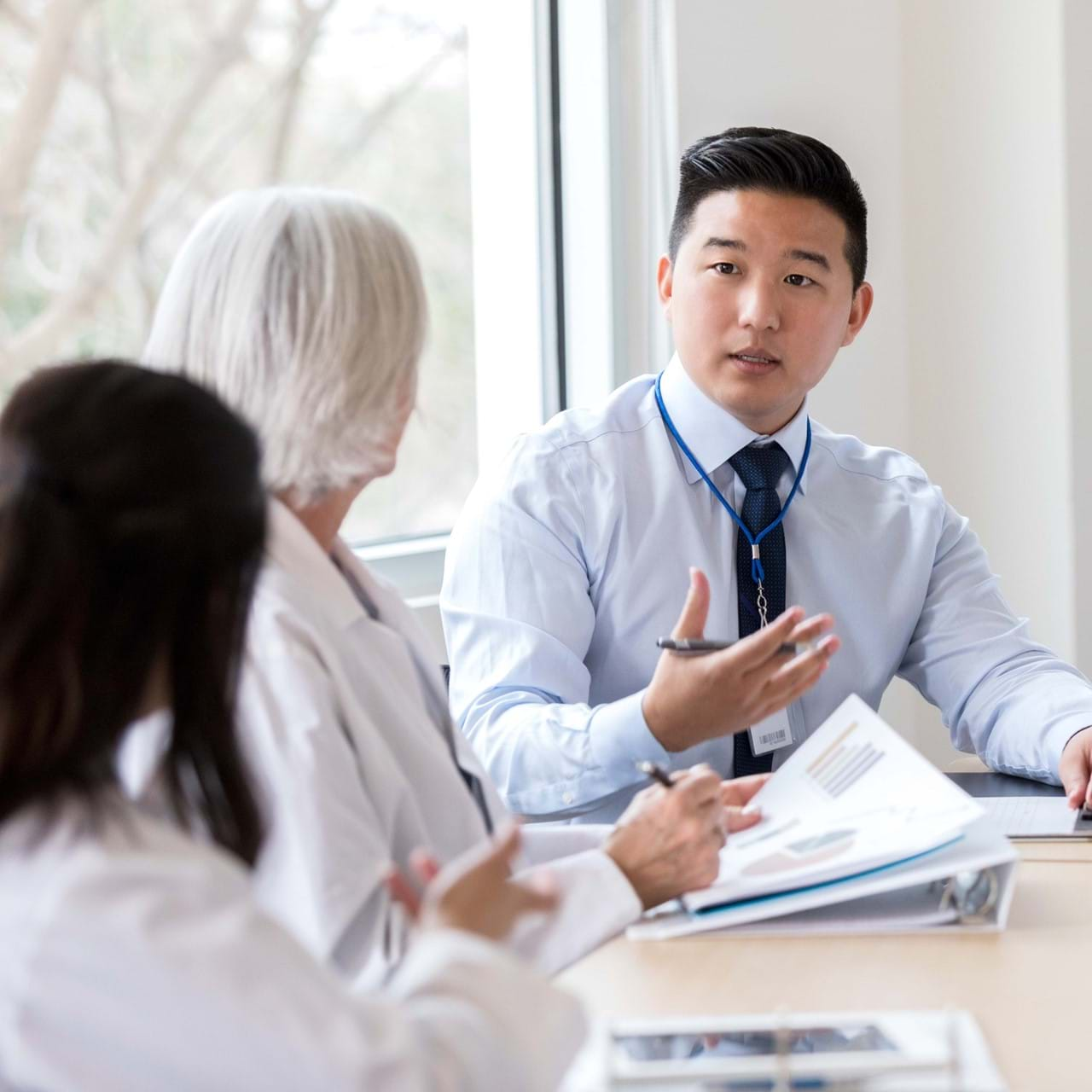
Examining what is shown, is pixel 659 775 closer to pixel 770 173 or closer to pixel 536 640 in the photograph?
pixel 536 640

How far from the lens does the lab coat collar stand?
1.23 meters

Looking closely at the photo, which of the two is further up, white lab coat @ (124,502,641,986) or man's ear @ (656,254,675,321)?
man's ear @ (656,254,675,321)

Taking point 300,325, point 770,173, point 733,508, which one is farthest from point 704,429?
point 300,325

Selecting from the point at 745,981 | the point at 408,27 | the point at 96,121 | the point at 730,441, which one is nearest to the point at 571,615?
the point at 730,441

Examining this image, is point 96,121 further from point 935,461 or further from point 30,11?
point 935,461

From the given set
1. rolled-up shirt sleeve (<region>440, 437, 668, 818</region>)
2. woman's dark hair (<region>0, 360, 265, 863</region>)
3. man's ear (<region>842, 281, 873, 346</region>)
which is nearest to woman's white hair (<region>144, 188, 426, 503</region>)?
woman's dark hair (<region>0, 360, 265, 863</region>)

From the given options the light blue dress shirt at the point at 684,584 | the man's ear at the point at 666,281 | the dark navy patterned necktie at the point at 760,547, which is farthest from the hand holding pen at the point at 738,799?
the man's ear at the point at 666,281

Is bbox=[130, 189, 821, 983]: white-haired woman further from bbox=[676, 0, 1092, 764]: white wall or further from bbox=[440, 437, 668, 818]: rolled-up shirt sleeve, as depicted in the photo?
bbox=[676, 0, 1092, 764]: white wall

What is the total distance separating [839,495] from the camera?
2.31 metres

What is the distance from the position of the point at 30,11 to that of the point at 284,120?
0.52 meters

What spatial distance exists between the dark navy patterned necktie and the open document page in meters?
0.47

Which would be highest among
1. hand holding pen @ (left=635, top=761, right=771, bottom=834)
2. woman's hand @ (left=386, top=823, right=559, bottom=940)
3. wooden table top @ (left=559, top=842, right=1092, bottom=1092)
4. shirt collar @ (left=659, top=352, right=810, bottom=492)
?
shirt collar @ (left=659, top=352, right=810, bottom=492)

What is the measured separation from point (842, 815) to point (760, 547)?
30.6 inches

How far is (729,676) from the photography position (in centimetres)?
160
